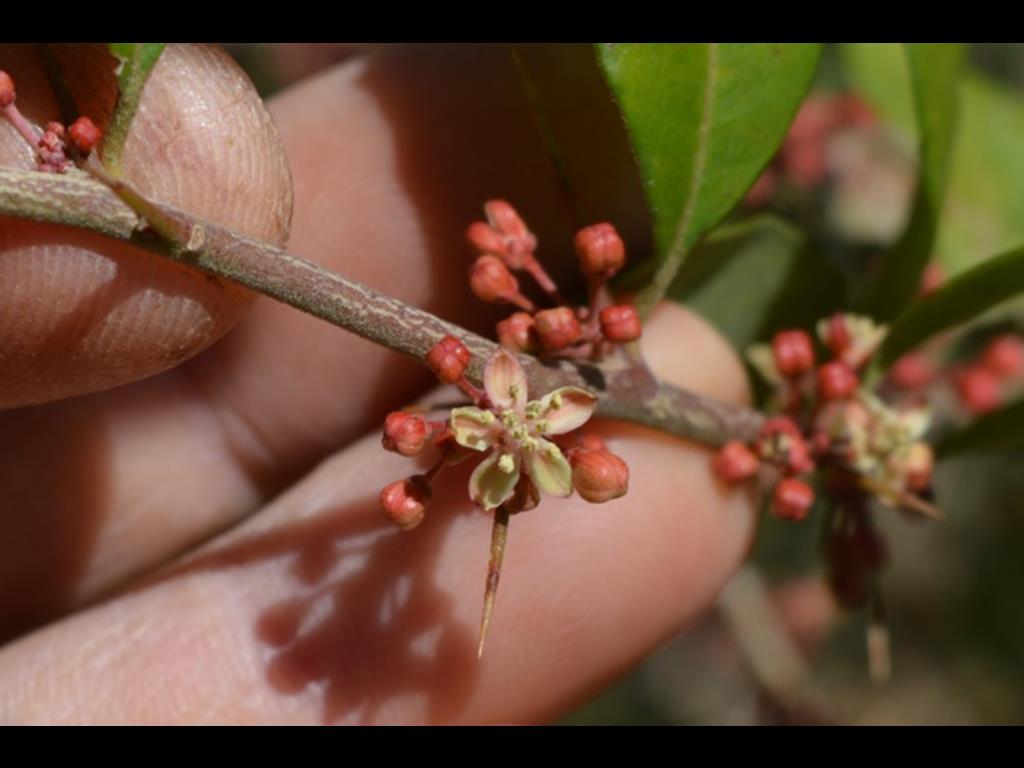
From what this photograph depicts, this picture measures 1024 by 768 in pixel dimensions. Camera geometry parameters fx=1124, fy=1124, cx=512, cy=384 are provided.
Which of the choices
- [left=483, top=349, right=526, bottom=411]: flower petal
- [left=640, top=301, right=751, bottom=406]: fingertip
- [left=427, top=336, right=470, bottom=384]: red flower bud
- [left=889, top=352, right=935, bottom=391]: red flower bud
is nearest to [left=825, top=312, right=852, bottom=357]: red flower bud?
[left=640, top=301, right=751, bottom=406]: fingertip

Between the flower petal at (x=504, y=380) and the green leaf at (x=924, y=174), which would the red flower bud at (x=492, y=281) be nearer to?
the flower petal at (x=504, y=380)

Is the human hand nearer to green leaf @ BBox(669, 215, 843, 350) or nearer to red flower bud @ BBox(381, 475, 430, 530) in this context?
green leaf @ BBox(669, 215, 843, 350)

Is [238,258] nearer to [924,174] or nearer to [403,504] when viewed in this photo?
[403,504]

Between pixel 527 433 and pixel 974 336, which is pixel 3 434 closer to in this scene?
pixel 527 433

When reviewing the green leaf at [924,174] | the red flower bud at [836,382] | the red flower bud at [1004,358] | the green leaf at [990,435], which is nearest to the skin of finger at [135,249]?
the red flower bud at [836,382]

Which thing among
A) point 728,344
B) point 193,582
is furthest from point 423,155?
point 193,582
